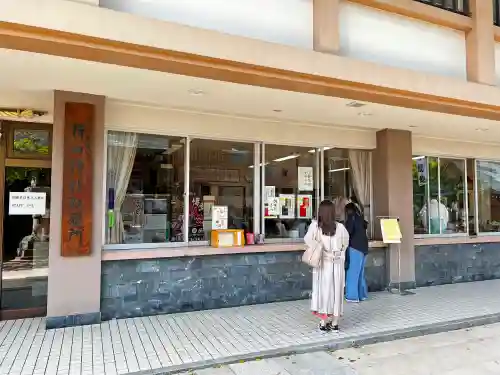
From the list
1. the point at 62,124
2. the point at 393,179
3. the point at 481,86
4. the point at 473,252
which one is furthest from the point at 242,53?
the point at 473,252

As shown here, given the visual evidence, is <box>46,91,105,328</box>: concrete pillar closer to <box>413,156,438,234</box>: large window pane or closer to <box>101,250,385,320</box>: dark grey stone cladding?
<box>101,250,385,320</box>: dark grey stone cladding

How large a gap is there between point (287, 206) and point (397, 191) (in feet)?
7.20

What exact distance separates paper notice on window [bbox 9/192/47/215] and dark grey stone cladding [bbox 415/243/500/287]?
22.3 ft

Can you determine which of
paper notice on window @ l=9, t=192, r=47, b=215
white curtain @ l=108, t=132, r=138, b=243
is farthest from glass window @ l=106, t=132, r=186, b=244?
paper notice on window @ l=9, t=192, r=47, b=215

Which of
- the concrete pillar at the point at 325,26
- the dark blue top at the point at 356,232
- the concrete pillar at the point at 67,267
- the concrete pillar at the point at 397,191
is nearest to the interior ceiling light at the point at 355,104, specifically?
the concrete pillar at the point at 325,26

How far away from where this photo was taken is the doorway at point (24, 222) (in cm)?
571

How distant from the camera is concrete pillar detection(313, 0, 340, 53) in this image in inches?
196

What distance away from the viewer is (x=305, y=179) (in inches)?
296

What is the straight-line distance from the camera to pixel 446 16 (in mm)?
5984

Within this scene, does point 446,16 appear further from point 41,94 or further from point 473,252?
point 41,94

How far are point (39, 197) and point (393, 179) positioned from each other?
6.09 meters

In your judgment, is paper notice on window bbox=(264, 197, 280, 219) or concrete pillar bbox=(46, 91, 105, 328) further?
paper notice on window bbox=(264, 197, 280, 219)

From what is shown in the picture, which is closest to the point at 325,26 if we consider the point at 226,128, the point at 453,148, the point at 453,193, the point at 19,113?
the point at 226,128

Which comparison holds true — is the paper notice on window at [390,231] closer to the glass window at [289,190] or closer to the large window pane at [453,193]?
the glass window at [289,190]
